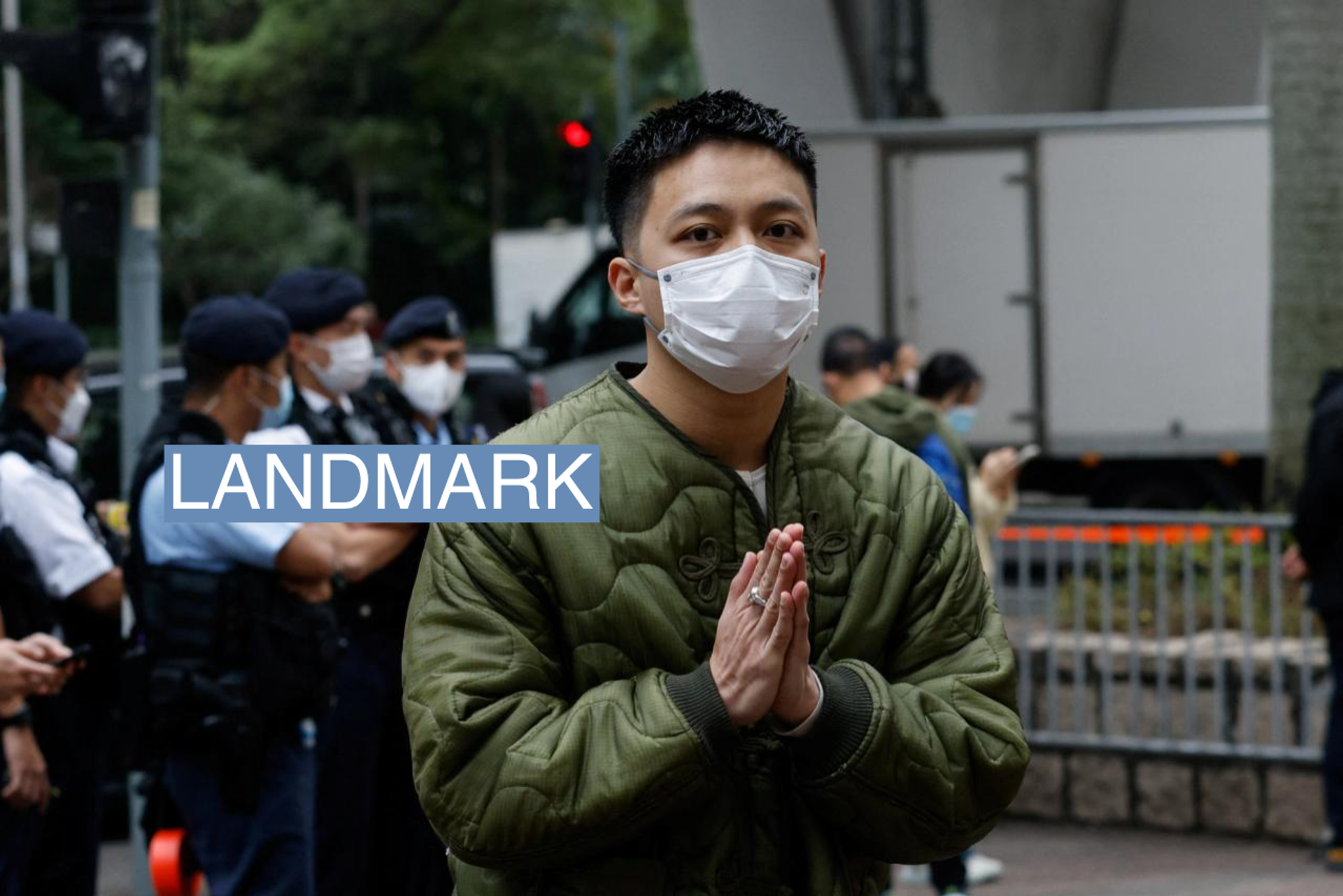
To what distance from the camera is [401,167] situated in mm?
33969

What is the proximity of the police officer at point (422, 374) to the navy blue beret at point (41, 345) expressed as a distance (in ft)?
2.97

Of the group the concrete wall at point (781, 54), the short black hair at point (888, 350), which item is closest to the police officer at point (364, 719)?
the short black hair at point (888, 350)

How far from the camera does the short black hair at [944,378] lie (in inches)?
308

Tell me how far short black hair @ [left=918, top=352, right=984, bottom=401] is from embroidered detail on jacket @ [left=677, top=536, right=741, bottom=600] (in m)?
5.31

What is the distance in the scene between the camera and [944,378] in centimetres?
785

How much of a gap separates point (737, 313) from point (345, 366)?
3.69 m

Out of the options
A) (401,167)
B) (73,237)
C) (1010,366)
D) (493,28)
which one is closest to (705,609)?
(73,237)

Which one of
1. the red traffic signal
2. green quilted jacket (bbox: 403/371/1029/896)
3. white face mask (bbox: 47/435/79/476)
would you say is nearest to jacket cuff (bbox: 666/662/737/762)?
green quilted jacket (bbox: 403/371/1029/896)

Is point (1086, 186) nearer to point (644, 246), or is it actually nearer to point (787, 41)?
point (787, 41)

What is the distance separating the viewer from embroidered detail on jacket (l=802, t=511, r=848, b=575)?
2646 mm

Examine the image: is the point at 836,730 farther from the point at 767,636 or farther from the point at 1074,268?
the point at 1074,268

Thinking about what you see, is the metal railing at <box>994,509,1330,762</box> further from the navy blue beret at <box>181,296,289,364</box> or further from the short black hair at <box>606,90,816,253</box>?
the short black hair at <box>606,90,816,253</box>

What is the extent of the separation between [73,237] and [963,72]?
11825mm

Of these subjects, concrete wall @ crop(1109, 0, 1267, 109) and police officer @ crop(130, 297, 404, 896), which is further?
concrete wall @ crop(1109, 0, 1267, 109)
